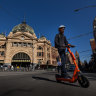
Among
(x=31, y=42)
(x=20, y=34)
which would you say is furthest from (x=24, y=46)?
(x=20, y=34)

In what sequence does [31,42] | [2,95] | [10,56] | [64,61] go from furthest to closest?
[31,42] < [10,56] < [64,61] < [2,95]

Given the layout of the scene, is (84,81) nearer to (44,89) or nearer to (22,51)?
(44,89)

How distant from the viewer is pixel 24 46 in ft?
126

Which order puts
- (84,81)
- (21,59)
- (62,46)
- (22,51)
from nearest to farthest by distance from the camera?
(84,81), (62,46), (21,59), (22,51)

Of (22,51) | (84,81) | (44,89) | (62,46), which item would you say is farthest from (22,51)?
(84,81)

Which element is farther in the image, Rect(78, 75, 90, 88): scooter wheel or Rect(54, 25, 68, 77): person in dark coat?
Rect(54, 25, 68, 77): person in dark coat

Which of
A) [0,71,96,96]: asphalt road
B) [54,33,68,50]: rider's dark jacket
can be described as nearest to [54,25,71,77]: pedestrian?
[54,33,68,50]: rider's dark jacket

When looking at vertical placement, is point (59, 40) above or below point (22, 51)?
below

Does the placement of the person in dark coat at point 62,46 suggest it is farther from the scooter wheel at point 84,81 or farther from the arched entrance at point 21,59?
the arched entrance at point 21,59

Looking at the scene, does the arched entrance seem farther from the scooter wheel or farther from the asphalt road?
the scooter wheel

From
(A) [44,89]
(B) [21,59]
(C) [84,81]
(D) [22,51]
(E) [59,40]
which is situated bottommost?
(A) [44,89]

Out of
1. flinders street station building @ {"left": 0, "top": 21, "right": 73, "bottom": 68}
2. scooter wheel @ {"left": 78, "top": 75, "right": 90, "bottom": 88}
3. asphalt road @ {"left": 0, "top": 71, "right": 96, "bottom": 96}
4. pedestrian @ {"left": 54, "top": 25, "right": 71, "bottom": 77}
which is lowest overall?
asphalt road @ {"left": 0, "top": 71, "right": 96, "bottom": 96}

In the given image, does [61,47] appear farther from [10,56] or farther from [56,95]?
[10,56]

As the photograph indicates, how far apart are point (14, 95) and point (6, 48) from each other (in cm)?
3957
